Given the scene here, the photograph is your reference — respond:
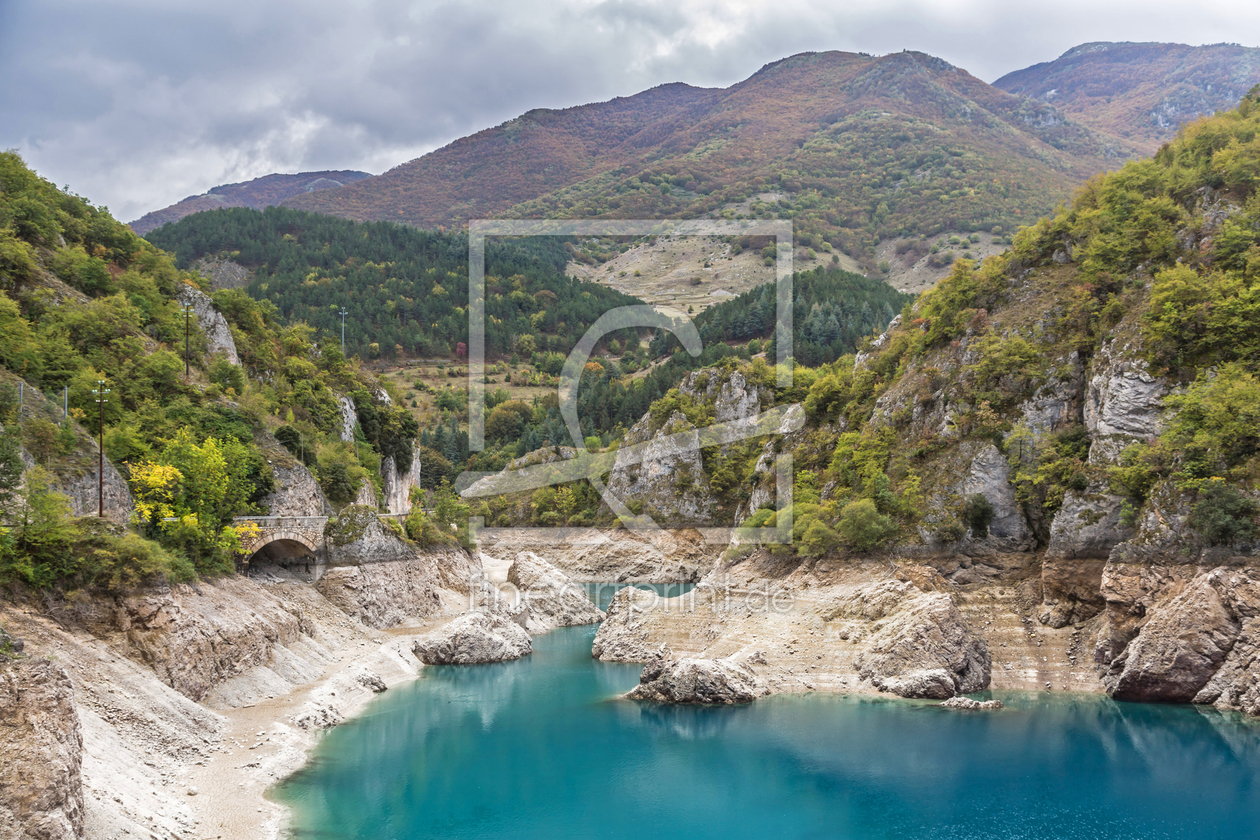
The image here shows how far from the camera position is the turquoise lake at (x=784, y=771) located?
91.1ft

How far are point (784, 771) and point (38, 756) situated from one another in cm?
2580

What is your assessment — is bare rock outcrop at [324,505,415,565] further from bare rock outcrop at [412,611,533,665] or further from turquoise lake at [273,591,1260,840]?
turquoise lake at [273,591,1260,840]

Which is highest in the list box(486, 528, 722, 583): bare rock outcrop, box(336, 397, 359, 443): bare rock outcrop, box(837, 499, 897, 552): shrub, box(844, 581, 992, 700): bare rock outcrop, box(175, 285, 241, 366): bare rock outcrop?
box(175, 285, 241, 366): bare rock outcrop

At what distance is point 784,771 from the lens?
33125 millimetres

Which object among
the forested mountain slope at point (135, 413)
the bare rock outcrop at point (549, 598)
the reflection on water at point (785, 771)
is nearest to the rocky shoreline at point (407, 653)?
the reflection on water at point (785, 771)

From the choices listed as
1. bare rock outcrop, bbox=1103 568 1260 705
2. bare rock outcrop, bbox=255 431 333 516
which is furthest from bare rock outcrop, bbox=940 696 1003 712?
bare rock outcrop, bbox=255 431 333 516

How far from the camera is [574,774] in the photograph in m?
33.6

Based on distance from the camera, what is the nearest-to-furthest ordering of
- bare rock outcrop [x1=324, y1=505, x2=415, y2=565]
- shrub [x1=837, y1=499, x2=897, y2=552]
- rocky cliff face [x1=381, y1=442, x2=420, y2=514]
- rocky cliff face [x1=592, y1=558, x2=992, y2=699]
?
rocky cliff face [x1=592, y1=558, x2=992, y2=699] < shrub [x1=837, y1=499, x2=897, y2=552] < bare rock outcrop [x1=324, y1=505, x2=415, y2=565] < rocky cliff face [x1=381, y1=442, x2=420, y2=514]

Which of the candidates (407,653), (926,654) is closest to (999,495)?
(926,654)

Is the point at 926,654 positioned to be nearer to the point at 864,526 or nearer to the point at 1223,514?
the point at 864,526

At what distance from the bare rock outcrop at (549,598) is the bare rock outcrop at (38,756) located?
4721cm

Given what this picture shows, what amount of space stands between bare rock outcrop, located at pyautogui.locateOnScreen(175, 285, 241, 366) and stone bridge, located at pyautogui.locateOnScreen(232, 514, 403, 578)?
1700 cm

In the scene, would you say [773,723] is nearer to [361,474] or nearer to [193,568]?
[193,568]

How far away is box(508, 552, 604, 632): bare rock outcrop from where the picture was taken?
224ft
